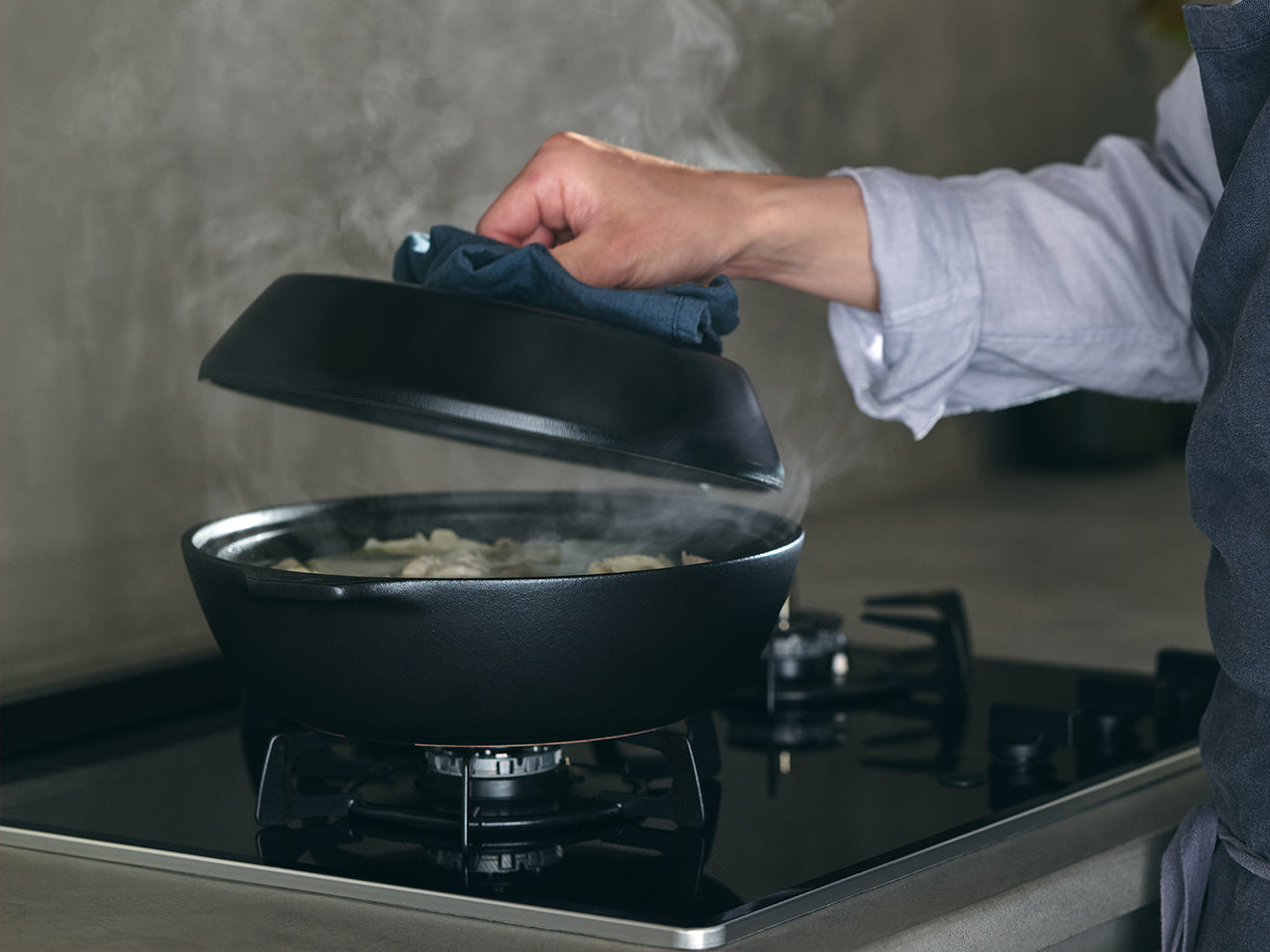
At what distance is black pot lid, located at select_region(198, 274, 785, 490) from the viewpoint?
0.69m

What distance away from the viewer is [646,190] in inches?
38.6

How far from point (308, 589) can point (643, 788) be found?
0.32m

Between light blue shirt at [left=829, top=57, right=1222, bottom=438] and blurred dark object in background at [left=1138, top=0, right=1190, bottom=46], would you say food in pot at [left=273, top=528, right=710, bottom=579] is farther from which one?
blurred dark object in background at [left=1138, top=0, right=1190, bottom=46]

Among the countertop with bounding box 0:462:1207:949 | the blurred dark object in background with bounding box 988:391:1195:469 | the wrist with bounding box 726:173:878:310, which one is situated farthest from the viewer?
the blurred dark object in background with bounding box 988:391:1195:469

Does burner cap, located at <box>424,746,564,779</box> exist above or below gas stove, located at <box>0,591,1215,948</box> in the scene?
above

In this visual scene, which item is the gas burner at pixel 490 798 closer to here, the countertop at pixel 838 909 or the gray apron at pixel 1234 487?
the countertop at pixel 838 909

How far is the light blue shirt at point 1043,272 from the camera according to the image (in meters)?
1.06

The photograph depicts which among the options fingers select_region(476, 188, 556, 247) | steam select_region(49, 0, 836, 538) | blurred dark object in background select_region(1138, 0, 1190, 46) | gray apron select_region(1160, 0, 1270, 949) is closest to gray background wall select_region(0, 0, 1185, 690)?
steam select_region(49, 0, 836, 538)

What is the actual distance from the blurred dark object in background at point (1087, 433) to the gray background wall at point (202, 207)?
1738 millimetres

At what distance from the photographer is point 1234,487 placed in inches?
27.9

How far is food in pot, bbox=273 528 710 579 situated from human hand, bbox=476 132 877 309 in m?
0.20

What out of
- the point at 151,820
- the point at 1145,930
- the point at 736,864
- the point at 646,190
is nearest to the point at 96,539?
the point at 151,820

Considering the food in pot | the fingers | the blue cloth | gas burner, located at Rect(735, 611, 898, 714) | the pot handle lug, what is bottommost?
gas burner, located at Rect(735, 611, 898, 714)

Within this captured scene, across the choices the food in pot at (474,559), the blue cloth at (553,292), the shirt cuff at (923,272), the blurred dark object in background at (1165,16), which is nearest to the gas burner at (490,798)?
the food in pot at (474,559)
